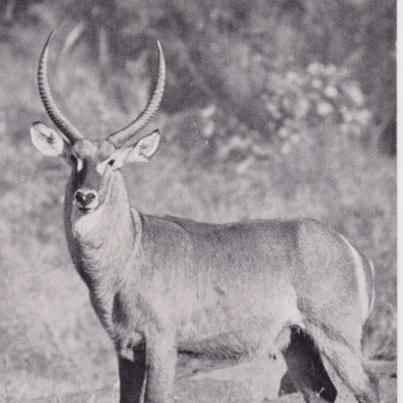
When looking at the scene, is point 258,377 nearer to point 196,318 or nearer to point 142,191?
point 196,318

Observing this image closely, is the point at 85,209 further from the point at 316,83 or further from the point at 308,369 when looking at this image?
the point at 316,83

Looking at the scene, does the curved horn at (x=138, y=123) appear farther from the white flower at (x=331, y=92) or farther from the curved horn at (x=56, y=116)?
the white flower at (x=331, y=92)

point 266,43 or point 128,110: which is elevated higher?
point 266,43

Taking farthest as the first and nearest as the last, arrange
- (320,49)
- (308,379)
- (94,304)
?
(320,49)
(308,379)
(94,304)

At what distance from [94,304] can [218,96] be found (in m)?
1.81

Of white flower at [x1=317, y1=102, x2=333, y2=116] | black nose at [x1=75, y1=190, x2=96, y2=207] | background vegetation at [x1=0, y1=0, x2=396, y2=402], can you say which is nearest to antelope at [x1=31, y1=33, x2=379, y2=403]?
black nose at [x1=75, y1=190, x2=96, y2=207]

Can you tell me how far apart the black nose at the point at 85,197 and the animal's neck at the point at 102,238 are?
5.7 inches

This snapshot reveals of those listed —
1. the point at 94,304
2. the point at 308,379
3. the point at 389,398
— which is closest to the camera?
the point at 94,304

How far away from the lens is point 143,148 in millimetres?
4590

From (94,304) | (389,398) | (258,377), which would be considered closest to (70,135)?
(94,304)

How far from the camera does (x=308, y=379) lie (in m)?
4.96

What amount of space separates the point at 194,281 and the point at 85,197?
0.78 meters

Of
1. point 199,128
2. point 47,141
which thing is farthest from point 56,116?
point 199,128

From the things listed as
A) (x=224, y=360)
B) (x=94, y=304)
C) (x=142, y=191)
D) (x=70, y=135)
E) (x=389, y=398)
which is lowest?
(x=389, y=398)
